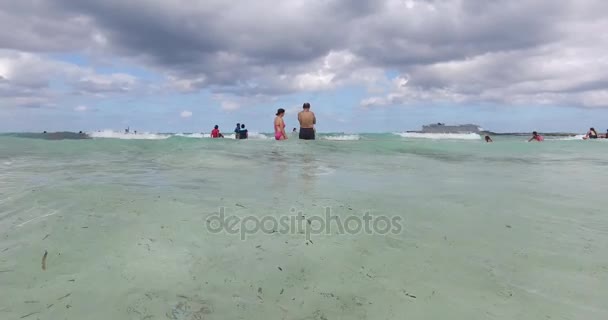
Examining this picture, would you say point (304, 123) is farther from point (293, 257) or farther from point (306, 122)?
point (293, 257)

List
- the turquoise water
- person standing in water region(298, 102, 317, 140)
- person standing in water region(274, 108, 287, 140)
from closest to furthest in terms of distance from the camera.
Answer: the turquoise water, person standing in water region(298, 102, 317, 140), person standing in water region(274, 108, 287, 140)

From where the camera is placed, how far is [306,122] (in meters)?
16.4

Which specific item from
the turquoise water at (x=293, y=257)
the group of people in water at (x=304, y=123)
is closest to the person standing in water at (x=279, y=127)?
the group of people in water at (x=304, y=123)

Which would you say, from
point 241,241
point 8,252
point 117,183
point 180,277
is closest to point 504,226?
point 241,241

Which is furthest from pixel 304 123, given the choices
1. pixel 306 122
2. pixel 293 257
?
pixel 293 257

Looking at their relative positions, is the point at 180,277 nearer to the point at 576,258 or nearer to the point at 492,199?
the point at 576,258

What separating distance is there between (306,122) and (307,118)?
215 mm

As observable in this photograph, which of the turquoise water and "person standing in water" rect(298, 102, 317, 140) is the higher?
"person standing in water" rect(298, 102, 317, 140)

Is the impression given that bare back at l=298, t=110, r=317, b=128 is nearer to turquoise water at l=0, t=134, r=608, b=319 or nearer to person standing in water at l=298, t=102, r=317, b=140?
person standing in water at l=298, t=102, r=317, b=140

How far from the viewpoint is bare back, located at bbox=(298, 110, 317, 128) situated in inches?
633

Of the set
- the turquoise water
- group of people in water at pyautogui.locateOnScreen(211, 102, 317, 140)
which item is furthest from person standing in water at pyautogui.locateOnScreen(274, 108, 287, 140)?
the turquoise water

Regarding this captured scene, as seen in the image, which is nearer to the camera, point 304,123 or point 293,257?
point 293,257

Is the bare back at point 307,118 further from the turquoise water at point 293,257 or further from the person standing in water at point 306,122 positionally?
the turquoise water at point 293,257

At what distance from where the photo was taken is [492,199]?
4863 mm
